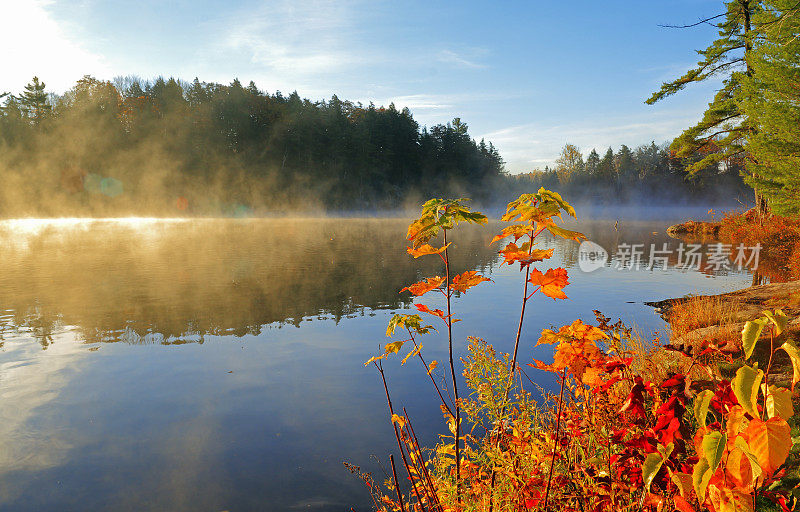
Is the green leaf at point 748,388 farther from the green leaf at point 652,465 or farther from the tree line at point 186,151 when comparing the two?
the tree line at point 186,151

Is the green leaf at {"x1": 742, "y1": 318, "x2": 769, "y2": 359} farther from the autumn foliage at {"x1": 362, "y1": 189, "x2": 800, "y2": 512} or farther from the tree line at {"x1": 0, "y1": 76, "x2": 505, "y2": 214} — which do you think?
the tree line at {"x1": 0, "y1": 76, "x2": 505, "y2": 214}

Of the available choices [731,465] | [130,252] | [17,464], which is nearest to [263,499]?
[17,464]

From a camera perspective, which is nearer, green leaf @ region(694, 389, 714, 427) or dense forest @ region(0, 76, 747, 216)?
green leaf @ region(694, 389, 714, 427)

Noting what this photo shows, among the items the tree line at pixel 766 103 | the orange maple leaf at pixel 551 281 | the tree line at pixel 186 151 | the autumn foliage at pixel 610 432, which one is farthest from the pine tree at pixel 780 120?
the tree line at pixel 186 151

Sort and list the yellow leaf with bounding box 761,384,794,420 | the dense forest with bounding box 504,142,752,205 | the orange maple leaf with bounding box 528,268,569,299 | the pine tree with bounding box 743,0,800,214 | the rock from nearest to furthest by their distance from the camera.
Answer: the yellow leaf with bounding box 761,384,794,420 → the orange maple leaf with bounding box 528,268,569,299 → the rock → the pine tree with bounding box 743,0,800,214 → the dense forest with bounding box 504,142,752,205

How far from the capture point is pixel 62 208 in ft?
219

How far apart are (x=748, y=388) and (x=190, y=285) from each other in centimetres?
1687

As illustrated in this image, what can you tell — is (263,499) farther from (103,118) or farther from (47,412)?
(103,118)

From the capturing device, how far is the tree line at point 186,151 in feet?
218

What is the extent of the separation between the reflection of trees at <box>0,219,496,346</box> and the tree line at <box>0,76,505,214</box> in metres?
44.8

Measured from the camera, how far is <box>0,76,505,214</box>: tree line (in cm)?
6631

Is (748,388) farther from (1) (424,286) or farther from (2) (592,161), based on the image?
(2) (592,161)

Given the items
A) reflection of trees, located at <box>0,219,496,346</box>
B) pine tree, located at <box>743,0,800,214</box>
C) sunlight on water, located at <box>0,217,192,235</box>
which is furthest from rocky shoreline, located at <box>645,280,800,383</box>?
sunlight on water, located at <box>0,217,192,235</box>

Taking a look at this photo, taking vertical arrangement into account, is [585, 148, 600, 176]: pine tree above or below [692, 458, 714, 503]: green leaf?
above
